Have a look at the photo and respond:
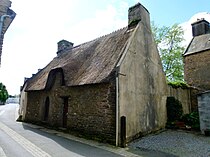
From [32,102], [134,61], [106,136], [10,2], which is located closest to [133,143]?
[106,136]

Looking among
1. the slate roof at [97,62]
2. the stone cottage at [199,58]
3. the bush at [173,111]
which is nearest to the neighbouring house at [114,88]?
the slate roof at [97,62]

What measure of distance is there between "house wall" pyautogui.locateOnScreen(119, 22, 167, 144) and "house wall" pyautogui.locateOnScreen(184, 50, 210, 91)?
7487 mm

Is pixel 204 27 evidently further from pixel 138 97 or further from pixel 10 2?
pixel 10 2

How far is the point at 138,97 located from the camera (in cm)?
1062

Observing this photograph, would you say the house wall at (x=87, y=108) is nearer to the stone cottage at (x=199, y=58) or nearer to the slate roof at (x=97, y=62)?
the slate roof at (x=97, y=62)

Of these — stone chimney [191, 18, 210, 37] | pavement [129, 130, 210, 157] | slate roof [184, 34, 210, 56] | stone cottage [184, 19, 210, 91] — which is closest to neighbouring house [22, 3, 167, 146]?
pavement [129, 130, 210, 157]

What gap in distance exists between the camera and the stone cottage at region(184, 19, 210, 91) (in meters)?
19.1

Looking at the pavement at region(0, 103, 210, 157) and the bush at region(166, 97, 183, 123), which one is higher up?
the bush at region(166, 97, 183, 123)

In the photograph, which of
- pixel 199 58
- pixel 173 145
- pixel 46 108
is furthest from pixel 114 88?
pixel 199 58

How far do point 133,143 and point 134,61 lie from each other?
4.33 metres

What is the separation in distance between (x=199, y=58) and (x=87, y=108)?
1458cm

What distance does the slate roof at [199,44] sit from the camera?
64.5 feet

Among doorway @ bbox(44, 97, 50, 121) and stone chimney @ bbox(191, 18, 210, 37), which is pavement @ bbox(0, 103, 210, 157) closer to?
doorway @ bbox(44, 97, 50, 121)

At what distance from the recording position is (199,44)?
20688 mm
